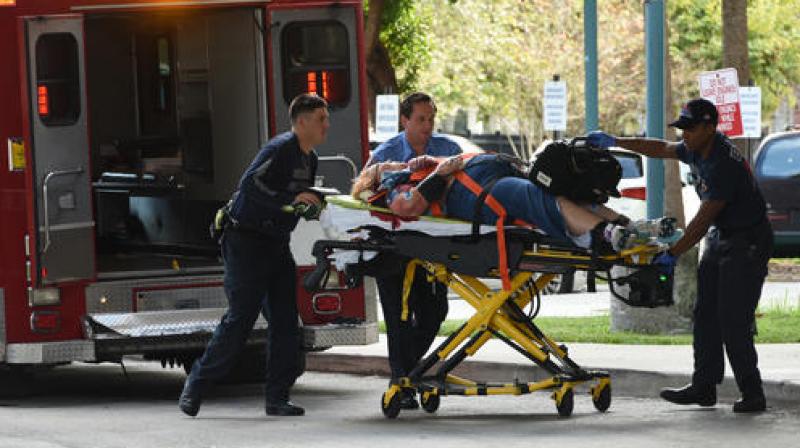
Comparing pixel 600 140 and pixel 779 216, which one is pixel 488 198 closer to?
pixel 600 140

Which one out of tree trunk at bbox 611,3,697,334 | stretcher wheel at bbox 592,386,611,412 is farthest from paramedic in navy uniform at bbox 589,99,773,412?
tree trunk at bbox 611,3,697,334

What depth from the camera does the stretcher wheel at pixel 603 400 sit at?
11469 millimetres

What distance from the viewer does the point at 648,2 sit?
51.8 feet

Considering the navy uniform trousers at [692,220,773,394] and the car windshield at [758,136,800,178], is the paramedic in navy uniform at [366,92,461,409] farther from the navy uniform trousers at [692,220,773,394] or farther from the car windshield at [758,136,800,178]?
the car windshield at [758,136,800,178]

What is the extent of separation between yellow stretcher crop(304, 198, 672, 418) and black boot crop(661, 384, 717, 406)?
1.27 feet

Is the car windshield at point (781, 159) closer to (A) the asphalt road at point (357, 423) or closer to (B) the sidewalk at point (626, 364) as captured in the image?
(B) the sidewalk at point (626, 364)

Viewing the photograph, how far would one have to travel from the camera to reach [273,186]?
1168 cm

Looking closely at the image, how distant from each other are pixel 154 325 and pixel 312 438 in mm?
2415

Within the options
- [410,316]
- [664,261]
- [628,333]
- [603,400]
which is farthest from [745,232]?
[628,333]

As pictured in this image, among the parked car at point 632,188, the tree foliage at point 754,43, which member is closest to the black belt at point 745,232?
the parked car at point 632,188

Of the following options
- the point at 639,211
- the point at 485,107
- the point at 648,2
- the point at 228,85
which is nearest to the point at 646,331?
the point at 648,2

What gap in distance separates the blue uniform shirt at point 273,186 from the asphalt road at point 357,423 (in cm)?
117

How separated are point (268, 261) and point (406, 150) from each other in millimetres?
1088

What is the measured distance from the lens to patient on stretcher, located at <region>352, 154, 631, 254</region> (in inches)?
420
